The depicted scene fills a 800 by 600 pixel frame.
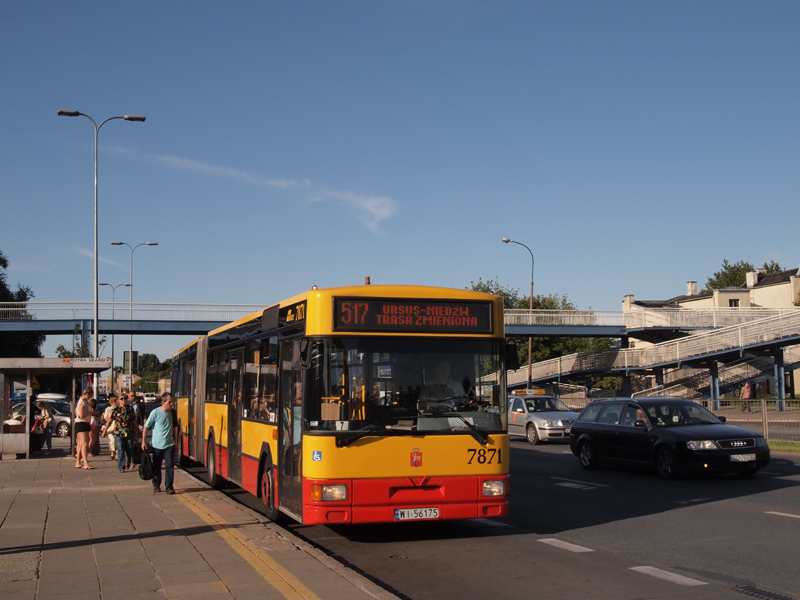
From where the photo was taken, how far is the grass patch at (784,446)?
68.6 ft

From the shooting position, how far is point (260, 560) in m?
7.63

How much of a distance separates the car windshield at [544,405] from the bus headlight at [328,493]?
62.1ft

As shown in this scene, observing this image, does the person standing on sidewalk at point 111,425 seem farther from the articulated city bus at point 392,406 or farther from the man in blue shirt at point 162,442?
the articulated city bus at point 392,406

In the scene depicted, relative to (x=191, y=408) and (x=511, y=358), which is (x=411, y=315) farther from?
(x=191, y=408)

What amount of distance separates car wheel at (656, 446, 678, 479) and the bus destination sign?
24.2ft

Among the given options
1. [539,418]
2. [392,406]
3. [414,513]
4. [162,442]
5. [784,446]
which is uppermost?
[392,406]

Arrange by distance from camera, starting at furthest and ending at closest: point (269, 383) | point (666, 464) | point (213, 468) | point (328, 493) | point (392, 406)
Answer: point (666, 464)
point (213, 468)
point (269, 383)
point (392, 406)
point (328, 493)

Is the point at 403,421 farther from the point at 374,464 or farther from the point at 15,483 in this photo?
the point at 15,483

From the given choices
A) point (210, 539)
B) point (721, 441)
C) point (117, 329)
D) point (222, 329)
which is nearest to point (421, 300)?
point (210, 539)

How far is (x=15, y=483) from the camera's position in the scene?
15383 millimetres

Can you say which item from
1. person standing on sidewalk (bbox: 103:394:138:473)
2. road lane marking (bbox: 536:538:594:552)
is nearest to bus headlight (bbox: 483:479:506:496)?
road lane marking (bbox: 536:538:594:552)

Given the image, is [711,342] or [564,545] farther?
[711,342]

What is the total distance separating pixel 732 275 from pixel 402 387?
326 feet

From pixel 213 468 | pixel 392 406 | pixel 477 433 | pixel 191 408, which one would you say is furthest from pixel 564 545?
pixel 191 408
